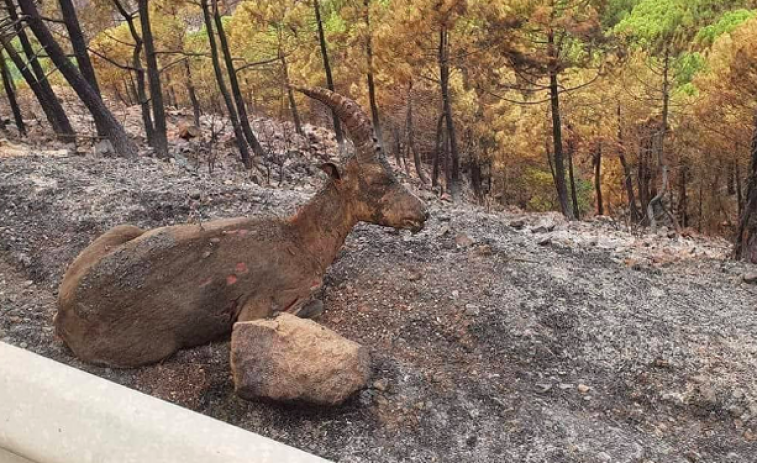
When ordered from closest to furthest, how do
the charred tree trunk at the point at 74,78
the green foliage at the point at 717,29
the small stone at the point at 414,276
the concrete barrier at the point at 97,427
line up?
the concrete barrier at the point at 97,427, the small stone at the point at 414,276, the charred tree trunk at the point at 74,78, the green foliage at the point at 717,29

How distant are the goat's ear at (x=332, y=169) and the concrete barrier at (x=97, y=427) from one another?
12.7 feet

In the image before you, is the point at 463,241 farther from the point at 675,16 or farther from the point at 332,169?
the point at 675,16

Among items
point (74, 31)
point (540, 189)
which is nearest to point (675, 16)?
point (540, 189)

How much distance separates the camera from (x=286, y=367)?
4.28 meters

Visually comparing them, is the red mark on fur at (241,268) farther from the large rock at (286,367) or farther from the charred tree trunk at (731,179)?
the charred tree trunk at (731,179)

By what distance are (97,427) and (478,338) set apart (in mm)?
4348

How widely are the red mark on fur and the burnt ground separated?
674mm

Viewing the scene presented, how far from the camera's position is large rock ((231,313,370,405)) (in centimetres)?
427

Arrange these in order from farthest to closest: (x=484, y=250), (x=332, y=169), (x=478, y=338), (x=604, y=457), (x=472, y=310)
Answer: (x=484, y=250), (x=472, y=310), (x=478, y=338), (x=332, y=169), (x=604, y=457)

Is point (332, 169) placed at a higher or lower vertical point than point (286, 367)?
higher

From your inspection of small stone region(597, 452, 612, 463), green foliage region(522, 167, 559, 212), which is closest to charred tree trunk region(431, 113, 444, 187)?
green foliage region(522, 167, 559, 212)

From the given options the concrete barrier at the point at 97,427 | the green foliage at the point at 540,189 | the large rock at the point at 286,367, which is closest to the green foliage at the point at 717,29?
the green foliage at the point at 540,189

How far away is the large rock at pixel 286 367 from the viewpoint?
4.27m

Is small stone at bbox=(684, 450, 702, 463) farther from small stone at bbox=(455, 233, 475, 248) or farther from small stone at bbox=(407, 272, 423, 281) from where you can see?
small stone at bbox=(455, 233, 475, 248)
